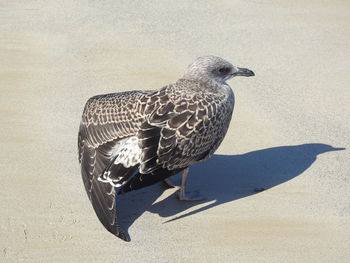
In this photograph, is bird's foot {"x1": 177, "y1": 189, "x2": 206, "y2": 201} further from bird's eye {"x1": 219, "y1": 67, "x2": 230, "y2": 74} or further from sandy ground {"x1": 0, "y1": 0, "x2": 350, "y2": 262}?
bird's eye {"x1": 219, "y1": 67, "x2": 230, "y2": 74}

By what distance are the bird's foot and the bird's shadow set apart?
0.04m

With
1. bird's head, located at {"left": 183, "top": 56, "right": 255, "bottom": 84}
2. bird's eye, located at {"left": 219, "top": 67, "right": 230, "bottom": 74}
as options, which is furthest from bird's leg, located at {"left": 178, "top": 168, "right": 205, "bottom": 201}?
bird's eye, located at {"left": 219, "top": 67, "right": 230, "bottom": 74}

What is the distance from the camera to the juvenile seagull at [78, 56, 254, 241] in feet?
20.4

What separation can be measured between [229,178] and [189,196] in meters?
0.60

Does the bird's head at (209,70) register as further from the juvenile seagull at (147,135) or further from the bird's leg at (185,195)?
the bird's leg at (185,195)

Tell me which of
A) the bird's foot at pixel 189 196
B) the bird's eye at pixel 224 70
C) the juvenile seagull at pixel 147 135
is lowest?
the bird's foot at pixel 189 196

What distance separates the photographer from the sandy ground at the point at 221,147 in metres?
6.22

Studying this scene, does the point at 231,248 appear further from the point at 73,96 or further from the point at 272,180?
the point at 73,96

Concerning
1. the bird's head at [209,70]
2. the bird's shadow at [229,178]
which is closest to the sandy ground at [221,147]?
the bird's shadow at [229,178]

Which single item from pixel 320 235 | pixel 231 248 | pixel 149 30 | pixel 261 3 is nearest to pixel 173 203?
pixel 231 248

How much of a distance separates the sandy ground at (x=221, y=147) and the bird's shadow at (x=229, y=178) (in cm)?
2

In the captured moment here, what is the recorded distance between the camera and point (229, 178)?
7.29m

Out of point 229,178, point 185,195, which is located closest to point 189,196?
point 185,195

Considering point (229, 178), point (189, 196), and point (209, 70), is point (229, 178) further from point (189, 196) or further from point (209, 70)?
point (209, 70)
